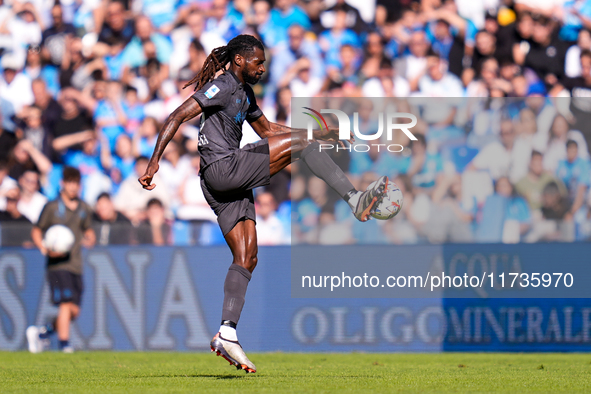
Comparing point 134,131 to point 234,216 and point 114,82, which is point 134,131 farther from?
point 234,216

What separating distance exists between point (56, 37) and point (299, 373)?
26.4 feet

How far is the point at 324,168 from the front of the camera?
5.69m

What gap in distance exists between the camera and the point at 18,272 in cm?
1025

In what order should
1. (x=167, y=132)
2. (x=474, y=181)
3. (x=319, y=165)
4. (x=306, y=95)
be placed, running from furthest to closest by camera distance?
(x=306, y=95) < (x=474, y=181) < (x=319, y=165) < (x=167, y=132)

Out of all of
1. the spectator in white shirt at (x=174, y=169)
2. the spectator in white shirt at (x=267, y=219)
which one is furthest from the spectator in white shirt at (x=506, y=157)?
the spectator in white shirt at (x=174, y=169)

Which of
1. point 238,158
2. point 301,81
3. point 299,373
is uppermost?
point 301,81

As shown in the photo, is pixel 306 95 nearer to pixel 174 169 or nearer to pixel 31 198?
pixel 174 169

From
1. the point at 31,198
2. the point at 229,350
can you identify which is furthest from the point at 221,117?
the point at 31,198

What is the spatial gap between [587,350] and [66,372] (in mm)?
6096

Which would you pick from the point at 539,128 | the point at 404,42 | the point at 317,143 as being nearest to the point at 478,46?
the point at 404,42

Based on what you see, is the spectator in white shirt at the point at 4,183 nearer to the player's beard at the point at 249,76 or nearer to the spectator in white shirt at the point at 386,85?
the spectator in white shirt at the point at 386,85

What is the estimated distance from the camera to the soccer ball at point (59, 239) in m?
9.92

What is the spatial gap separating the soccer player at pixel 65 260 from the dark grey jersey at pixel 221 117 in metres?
4.95

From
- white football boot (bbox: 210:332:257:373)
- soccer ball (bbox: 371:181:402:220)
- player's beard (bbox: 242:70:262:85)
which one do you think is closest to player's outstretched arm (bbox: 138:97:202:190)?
player's beard (bbox: 242:70:262:85)
